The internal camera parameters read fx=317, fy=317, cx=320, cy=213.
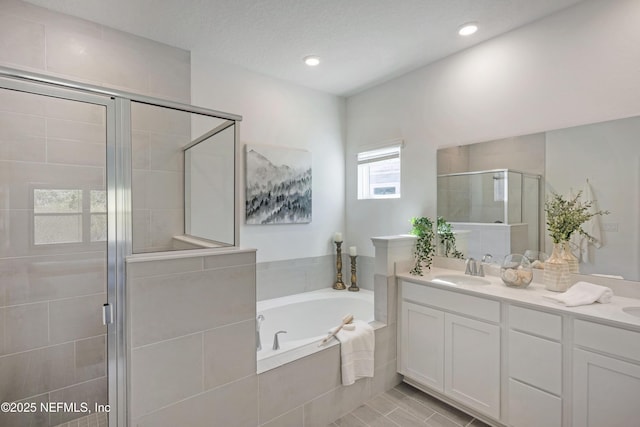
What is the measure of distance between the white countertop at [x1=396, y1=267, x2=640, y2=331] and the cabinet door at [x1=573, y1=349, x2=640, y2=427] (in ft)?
0.61

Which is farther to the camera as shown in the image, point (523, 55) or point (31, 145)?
point (523, 55)

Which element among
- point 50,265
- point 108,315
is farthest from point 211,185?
point 50,265

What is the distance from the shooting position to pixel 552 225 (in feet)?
6.62

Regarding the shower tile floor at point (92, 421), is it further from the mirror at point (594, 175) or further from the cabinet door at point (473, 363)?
the mirror at point (594, 175)

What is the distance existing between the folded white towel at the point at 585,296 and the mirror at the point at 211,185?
5.95ft

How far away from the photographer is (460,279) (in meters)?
2.40

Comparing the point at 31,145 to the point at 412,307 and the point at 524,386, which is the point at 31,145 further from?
the point at 524,386

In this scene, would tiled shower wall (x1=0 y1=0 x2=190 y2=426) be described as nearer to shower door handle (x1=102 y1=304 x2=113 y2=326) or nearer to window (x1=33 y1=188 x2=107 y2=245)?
window (x1=33 y1=188 x2=107 y2=245)

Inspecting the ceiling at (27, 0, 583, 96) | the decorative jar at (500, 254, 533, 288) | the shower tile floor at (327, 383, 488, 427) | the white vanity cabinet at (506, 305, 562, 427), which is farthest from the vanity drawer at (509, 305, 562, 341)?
the ceiling at (27, 0, 583, 96)

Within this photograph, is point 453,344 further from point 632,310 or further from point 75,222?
point 75,222

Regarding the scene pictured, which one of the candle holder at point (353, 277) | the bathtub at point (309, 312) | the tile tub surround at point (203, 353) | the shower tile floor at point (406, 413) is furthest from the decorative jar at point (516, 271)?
the candle holder at point (353, 277)

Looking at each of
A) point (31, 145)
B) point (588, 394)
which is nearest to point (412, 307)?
point (588, 394)

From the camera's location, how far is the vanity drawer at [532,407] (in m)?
1.64

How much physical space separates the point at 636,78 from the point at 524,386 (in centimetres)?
185
